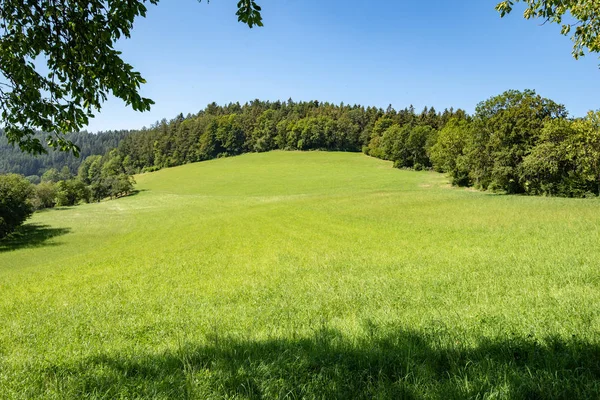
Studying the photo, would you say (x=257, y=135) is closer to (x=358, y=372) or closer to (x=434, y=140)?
(x=434, y=140)

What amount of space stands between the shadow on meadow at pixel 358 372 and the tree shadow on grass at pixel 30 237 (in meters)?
47.4

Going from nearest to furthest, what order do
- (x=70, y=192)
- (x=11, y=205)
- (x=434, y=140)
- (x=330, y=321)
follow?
(x=330, y=321), (x=11, y=205), (x=434, y=140), (x=70, y=192)

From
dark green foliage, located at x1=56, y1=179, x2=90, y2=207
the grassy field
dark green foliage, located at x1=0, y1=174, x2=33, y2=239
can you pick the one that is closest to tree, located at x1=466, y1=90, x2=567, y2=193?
the grassy field

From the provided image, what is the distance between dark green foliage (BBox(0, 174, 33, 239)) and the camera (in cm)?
4611

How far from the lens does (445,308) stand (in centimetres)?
667

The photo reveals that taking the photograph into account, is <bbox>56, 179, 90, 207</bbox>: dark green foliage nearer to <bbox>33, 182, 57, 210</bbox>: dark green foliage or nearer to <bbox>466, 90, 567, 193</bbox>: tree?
<bbox>33, 182, 57, 210</bbox>: dark green foliage

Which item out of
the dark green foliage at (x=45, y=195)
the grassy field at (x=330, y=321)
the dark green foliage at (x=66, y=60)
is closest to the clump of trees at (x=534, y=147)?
the grassy field at (x=330, y=321)

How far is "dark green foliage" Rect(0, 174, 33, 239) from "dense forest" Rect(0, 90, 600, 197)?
70.0 m

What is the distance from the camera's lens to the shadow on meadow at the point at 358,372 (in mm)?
3258

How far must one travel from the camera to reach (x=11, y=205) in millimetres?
47469

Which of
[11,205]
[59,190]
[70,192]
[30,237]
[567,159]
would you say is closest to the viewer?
[567,159]

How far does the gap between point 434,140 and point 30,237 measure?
302 feet

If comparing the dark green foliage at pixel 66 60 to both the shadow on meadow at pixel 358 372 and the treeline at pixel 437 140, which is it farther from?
the treeline at pixel 437 140

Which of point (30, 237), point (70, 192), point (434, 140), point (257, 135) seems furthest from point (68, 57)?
point (257, 135)
